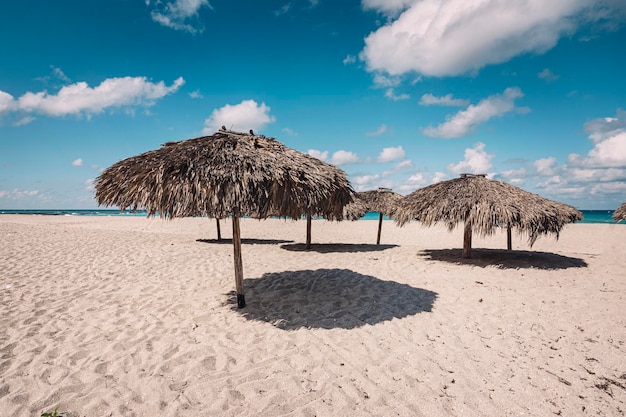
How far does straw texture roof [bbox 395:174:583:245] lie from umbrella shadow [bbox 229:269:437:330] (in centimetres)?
315

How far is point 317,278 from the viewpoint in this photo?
704 centimetres

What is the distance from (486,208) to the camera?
8273 millimetres

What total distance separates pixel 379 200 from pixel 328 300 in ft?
31.3

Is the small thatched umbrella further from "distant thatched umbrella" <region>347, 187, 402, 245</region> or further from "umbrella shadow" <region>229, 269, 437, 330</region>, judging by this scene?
"umbrella shadow" <region>229, 269, 437, 330</region>

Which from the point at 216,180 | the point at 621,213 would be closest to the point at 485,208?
the point at 621,213

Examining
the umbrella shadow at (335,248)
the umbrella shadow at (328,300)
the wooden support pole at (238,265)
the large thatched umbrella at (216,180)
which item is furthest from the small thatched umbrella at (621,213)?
the wooden support pole at (238,265)

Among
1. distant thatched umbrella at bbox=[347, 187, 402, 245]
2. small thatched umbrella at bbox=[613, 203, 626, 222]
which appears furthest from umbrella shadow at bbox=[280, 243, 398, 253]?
small thatched umbrella at bbox=[613, 203, 626, 222]

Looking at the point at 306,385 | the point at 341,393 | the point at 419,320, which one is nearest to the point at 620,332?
the point at 419,320

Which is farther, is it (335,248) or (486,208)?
(335,248)

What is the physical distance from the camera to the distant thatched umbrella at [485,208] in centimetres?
817

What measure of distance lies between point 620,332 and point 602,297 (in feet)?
6.25

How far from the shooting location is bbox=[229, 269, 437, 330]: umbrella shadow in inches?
189

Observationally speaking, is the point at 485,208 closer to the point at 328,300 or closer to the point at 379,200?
the point at 328,300

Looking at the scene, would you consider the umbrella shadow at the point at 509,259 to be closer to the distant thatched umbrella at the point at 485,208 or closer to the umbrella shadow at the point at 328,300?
the distant thatched umbrella at the point at 485,208
